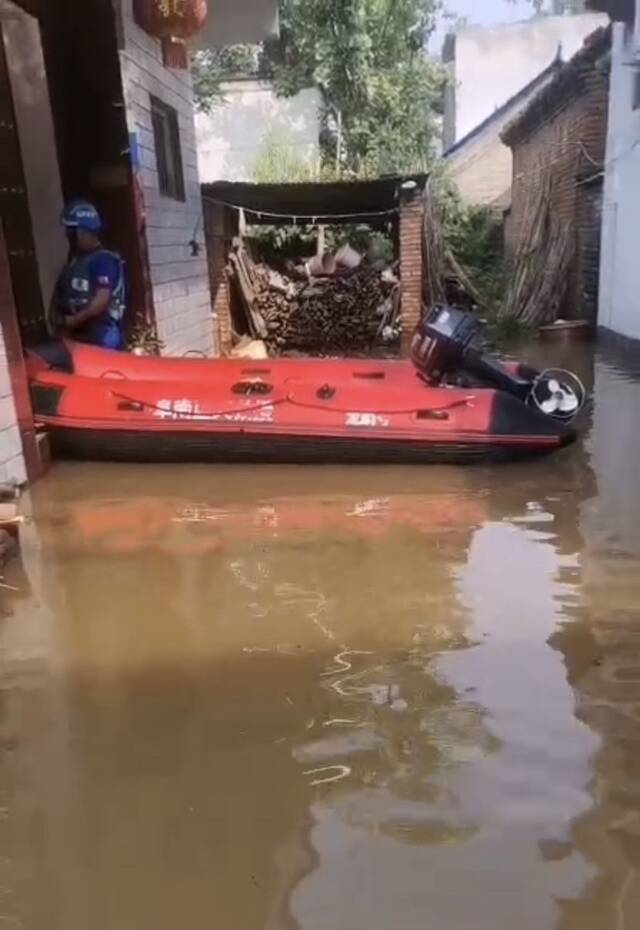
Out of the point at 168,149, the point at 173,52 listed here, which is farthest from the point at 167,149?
the point at 173,52

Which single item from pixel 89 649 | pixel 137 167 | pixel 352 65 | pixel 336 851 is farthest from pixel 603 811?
pixel 352 65

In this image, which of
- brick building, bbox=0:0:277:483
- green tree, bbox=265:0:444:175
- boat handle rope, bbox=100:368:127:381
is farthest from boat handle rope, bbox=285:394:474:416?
green tree, bbox=265:0:444:175

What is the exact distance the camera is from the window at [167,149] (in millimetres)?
7969

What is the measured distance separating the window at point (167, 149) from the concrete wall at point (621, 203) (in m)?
4.38

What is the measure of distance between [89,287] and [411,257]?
6.00 m

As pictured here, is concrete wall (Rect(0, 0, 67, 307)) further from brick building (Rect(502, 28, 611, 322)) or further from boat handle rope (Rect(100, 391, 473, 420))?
brick building (Rect(502, 28, 611, 322))

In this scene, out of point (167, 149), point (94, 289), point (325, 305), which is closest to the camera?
point (94, 289)

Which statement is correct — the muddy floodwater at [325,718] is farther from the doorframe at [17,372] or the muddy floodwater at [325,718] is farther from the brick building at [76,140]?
the brick building at [76,140]

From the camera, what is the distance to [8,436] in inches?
190

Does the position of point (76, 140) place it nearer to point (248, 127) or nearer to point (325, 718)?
point (325, 718)

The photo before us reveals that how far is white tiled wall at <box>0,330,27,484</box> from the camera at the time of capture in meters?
4.75

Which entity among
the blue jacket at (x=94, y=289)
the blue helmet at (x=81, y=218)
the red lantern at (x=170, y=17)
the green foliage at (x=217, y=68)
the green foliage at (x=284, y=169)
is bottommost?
the blue jacket at (x=94, y=289)

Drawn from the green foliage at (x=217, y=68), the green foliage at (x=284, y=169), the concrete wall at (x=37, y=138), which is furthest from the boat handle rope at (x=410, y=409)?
the green foliage at (x=217, y=68)

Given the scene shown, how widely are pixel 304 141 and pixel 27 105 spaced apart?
13.0 metres
